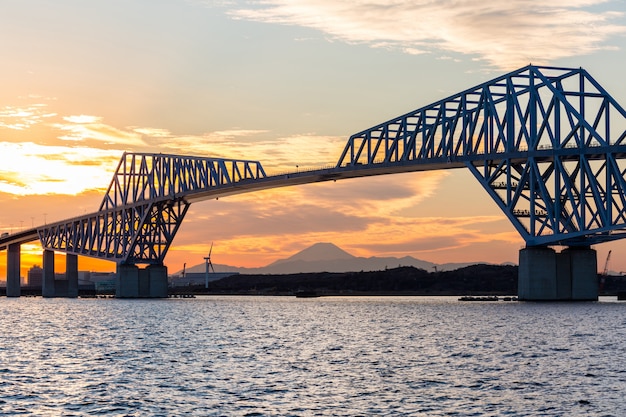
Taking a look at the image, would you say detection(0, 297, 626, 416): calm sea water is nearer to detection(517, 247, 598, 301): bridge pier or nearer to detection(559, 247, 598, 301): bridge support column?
detection(517, 247, 598, 301): bridge pier

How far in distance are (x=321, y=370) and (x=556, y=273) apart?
3208 inches

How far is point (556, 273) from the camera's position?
131 metres

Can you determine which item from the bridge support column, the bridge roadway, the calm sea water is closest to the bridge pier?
the bridge support column

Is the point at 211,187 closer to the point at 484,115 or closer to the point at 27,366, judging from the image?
the point at 484,115

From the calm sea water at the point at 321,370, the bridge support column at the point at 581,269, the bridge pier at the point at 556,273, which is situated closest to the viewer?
the calm sea water at the point at 321,370

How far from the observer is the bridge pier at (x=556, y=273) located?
427 feet

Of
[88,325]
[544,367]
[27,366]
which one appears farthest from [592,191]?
[27,366]

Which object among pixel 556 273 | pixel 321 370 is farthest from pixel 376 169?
pixel 321 370

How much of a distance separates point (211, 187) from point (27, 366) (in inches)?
5215

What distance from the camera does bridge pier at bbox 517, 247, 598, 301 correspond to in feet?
427

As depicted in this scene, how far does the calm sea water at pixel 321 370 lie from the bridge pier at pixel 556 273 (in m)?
35.8

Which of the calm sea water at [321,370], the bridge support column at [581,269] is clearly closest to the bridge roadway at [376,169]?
the bridge support column at [581,269]

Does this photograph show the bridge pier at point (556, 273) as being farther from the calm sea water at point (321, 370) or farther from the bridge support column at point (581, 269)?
the calm sea water at point (321, 370)

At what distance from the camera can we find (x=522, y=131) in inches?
5433
